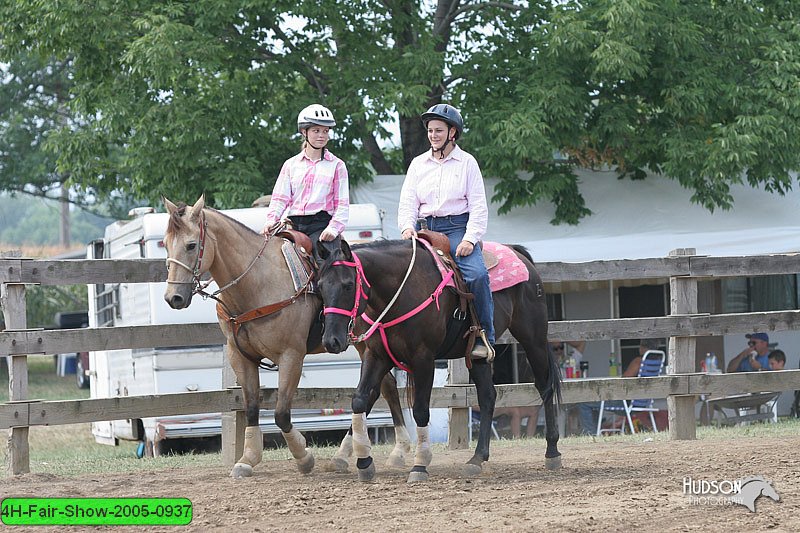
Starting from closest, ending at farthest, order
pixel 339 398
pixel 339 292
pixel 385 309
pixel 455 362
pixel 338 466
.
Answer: pixel 339 292, pixel 385 309, pixel 338 466, pixel 339 398, pixel 455 362

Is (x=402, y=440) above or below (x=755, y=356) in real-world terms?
below

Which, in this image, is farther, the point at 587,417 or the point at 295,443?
the point at 587,417

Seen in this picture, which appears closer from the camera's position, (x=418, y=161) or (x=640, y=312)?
(x=418, y=161)

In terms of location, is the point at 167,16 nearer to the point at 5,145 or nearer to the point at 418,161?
the point at 418,161

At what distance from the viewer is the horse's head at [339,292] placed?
671 centimetres

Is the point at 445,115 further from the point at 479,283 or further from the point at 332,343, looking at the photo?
the point at 332,343

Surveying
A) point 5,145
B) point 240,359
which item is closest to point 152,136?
point 240,359

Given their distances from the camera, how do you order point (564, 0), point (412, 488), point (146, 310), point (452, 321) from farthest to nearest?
point (564, 0), point (146, 310), point (452, 321), point (412, 488)

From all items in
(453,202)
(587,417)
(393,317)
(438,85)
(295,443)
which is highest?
(438,85)

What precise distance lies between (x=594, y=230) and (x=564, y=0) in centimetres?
343

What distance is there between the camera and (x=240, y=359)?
775 centimetres

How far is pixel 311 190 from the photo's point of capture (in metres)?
7.96

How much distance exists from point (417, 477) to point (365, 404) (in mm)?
582

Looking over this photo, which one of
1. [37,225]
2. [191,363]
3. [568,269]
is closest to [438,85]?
[191,363]
